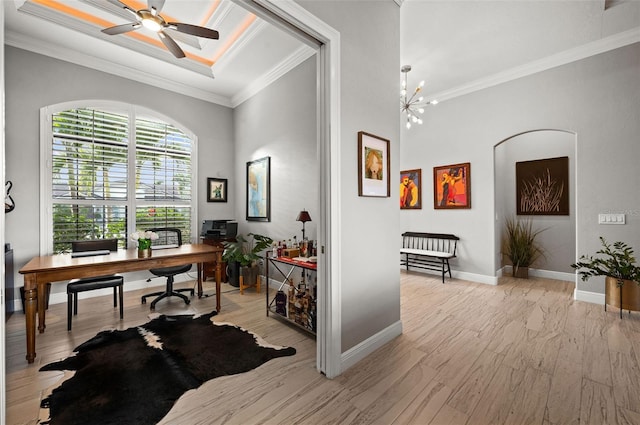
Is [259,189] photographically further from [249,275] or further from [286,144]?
[249,275]

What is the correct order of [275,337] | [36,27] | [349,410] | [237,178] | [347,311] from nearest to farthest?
[349,410] → [347,311] → [275,337] → [36,27] → [237,178]

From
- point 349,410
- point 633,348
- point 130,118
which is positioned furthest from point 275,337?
point 130,118

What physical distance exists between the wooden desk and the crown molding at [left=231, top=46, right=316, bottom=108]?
9.17 feet

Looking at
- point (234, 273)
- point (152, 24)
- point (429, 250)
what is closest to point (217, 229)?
point (234, 273)

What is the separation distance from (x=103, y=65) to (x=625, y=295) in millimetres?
7152

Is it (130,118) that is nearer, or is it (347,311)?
(347,311)

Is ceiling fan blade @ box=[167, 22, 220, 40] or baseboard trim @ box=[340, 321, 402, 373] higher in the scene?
ceiling fan blade @ box=[167, 22, 220, 40]

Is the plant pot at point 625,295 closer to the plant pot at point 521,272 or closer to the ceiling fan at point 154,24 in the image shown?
the plant pot at point 521,272

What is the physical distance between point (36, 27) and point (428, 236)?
Result: 6.23 metres

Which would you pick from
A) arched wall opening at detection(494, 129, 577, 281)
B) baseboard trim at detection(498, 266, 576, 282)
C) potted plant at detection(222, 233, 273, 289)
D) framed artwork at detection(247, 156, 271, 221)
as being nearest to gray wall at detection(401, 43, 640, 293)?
arched wall opening at detection(494, 129, 577, 281)

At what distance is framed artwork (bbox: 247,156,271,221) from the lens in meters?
4.55

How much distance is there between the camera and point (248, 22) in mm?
3391

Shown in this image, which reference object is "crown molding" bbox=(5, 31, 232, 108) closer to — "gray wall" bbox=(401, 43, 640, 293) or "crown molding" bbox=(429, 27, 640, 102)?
"gray wall" bbox=(401, 43, 640, 293)

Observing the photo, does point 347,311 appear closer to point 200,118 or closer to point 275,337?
point 275,337
